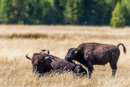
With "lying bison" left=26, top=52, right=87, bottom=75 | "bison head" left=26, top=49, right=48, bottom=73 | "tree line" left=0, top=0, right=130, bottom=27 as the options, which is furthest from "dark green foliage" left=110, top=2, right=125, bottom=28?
"bison head" left=26, top=49, right=48, bottom=73

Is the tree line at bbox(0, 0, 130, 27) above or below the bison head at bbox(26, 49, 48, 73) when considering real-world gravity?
below

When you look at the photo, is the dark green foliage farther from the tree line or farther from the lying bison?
the lying bison

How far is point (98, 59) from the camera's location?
466 inches

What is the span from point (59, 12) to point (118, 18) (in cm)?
2949

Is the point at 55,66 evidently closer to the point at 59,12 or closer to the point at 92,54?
the point at 92,54

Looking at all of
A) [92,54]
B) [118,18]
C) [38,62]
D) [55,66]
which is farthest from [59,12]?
[38,62]

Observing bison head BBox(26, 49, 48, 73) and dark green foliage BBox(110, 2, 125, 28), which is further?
dark green foliage BBox(110, 2, 125, 28)

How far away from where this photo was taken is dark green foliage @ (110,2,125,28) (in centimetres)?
8205

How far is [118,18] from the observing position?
273 ft

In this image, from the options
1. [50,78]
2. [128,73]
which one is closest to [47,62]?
[50,78]

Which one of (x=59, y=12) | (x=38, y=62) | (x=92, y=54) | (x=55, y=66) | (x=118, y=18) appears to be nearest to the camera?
(x=38, y=62)

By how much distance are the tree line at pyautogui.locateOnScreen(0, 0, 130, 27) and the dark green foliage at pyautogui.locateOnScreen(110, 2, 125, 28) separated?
10.2m

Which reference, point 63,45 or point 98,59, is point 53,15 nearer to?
point 63,45

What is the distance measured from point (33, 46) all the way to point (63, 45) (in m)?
2.01
